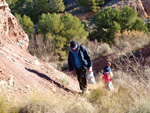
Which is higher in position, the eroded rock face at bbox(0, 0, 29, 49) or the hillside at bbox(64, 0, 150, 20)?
the eroded rock face at bbox(0, 0, 29, 49)

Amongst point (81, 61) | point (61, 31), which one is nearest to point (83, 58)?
point (81, 61)

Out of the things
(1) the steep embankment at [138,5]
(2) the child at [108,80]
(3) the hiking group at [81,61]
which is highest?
(3) the hiking group at [81,61]

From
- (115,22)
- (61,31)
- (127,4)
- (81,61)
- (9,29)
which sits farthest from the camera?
(127,4)

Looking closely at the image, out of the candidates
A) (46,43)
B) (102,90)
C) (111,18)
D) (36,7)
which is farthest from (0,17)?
(36,7)

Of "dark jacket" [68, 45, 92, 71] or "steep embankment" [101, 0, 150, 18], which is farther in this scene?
"steep embankment" [101, 0, 150, 18]

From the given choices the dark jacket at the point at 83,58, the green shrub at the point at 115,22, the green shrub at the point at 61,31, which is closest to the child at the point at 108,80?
the dark jacket at the point at 83,58

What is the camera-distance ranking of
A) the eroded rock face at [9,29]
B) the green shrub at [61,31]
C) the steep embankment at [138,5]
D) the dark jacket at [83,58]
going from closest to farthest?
the dark jacket at [83,58]
the eroded rock face at [9,29]
the green shrub at [61,31]
the steep embankment at [138,5]

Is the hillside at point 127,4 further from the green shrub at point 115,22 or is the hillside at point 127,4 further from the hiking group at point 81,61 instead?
the hiking group at point 81,61

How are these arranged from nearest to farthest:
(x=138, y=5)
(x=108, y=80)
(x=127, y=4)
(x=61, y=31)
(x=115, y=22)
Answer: (x=108, y=80) < (x=61, y=31) < (x=115, y=22) < (x=127, y=4) < (x=138, y=5)

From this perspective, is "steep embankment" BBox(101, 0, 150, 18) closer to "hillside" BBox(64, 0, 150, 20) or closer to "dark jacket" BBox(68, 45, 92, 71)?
"hillside" BBox(64, 0, 150, 20)

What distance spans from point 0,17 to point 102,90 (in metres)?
4.95

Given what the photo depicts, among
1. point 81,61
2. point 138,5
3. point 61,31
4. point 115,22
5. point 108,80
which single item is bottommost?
point 138,5

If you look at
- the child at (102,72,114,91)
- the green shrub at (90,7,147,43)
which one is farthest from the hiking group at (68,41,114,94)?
the green shrub at (90,7,147,43)

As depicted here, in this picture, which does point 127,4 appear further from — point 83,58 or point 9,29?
point 83,58
